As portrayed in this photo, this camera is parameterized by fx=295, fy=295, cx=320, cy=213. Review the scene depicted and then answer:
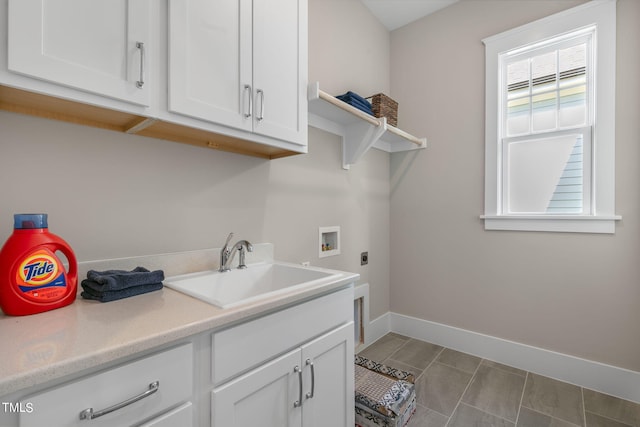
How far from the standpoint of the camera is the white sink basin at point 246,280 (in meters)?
1.25

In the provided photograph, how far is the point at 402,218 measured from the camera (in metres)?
2.77

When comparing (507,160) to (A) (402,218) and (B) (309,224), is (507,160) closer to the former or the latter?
(A) (402,218)

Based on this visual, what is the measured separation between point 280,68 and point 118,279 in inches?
42.7

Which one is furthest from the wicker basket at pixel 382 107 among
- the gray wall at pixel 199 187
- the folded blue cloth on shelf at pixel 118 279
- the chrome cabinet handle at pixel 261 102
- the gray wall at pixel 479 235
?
the folded blue cloth on shelf at pixel 118 279

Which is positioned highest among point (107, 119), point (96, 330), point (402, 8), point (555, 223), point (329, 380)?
point (402, 8)

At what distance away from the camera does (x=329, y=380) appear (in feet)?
4.00

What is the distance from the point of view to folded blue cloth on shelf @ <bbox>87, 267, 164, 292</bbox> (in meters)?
0.93

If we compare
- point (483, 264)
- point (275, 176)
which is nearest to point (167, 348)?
point (275, 176)

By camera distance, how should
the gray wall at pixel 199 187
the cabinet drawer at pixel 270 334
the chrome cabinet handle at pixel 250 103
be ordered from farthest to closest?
the chrome cabinet handle at pixel 250 103 → the gray wall at pixel 199 187 → the cabinet drawer at pixel 270 334

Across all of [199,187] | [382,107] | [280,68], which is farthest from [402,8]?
[199,187]

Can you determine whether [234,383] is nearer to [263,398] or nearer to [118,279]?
[263,398]

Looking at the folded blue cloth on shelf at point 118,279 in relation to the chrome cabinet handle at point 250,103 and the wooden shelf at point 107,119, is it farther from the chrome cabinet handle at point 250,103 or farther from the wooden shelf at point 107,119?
the chrome cabinet handle at point 250,103

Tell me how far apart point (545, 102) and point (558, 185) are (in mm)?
619

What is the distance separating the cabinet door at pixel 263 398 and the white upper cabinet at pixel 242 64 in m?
0.90
